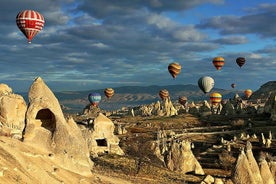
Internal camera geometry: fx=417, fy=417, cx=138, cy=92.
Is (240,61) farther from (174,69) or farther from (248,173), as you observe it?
(248,173)

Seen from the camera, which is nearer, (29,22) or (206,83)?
(29,22)

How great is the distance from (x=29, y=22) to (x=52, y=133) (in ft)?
121

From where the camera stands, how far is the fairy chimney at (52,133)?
21203 mm

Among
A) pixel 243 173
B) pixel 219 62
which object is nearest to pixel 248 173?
pixel 243 173

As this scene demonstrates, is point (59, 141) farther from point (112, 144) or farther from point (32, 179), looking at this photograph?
point (112, 144)

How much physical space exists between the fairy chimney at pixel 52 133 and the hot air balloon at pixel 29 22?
34.7 m

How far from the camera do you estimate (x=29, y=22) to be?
55406 millimetres

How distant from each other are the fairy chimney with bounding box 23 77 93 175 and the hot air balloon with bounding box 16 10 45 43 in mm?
34671

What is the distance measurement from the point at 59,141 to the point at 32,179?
4938 mm

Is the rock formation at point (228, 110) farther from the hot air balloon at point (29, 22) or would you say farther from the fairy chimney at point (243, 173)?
the fairy chimney at point (243, 173)

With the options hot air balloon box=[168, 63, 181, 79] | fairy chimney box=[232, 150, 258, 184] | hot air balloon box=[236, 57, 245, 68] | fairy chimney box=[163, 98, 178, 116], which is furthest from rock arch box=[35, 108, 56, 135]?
fairy chimney box=[163, 98, 178, 116]

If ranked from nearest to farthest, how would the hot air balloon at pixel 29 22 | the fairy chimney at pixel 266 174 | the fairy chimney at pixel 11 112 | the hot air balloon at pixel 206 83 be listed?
the fairy chimney at pixel 11 112, the fairy chimney at pixel 266 174, the hot air balloon at pixel 29 22, the hot air balloon at pixel 206 83

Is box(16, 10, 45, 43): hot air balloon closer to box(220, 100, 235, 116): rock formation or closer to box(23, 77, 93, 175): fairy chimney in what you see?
box(23, 77, 93, 175): fairy chimney

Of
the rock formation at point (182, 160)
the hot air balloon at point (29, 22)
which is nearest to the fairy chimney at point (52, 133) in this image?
the rock formation at point (182, 160)
